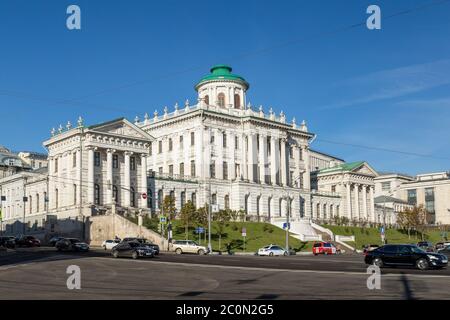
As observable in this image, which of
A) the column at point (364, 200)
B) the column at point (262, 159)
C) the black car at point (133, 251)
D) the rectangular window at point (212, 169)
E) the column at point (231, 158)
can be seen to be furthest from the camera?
the column at point (364, 200)

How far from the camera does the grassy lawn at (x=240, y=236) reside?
2991 inches

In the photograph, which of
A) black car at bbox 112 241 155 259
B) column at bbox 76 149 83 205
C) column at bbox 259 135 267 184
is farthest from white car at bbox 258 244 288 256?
column at bbox 259 135 267 184

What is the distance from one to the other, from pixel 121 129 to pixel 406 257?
189 feet

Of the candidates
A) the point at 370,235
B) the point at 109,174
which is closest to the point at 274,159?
the point at 370,235

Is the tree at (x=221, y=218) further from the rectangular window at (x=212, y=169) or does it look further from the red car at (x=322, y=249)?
the rectangular window at (x=212, y=169)

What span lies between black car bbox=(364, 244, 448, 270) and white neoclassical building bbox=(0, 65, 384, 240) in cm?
4156

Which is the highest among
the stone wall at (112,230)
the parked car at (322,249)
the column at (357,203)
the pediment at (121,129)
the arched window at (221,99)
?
the arched window at (221,99)

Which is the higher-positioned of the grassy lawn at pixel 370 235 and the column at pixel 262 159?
the column at pixel 262 159

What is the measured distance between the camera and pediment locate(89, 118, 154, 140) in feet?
281

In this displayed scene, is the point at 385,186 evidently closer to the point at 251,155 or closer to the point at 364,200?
the point at 364,200

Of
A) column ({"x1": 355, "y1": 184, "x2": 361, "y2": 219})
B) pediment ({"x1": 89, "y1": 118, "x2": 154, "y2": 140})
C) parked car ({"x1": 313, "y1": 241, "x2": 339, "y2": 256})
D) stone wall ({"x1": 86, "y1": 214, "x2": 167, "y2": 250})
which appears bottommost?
parked car ({"x1": 313, "y1": 241, "x2": 339, "y2": 256})

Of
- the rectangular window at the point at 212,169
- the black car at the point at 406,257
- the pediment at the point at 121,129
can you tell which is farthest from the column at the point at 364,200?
the black car at the point at 406,257

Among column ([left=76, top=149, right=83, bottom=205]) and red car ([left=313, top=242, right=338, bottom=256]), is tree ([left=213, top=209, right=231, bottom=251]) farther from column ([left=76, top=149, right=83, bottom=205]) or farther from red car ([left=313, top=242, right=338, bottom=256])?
column ([left=76, top=149, right=83, bottom=205])

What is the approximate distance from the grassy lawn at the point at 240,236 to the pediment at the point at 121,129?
46.7ft
